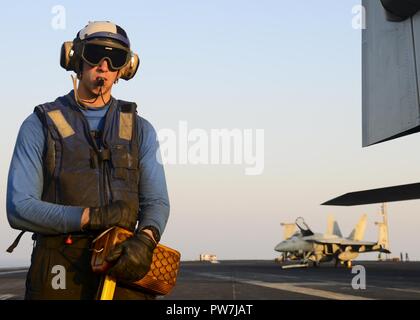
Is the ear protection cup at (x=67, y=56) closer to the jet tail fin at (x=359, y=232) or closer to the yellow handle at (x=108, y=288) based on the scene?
the yellow handle at (x=108, y=288)

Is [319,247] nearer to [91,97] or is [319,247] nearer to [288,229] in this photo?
[288,229]

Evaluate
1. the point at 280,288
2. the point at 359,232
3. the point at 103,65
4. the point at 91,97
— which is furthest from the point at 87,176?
the point at 359,232

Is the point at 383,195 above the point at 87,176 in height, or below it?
above

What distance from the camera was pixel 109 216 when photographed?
2391 millimetres

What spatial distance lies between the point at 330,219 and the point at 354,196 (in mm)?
48790

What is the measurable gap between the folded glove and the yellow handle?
0.74 feet

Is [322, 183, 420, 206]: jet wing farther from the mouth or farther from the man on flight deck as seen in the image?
the mouth

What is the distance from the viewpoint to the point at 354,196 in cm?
1692

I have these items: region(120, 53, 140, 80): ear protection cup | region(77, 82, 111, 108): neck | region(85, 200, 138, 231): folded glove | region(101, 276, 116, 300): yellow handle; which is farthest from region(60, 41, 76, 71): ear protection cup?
region(101, 276, 116, 300): yellow handle

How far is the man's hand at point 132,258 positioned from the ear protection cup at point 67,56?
990 mm

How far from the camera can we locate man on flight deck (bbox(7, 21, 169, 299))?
2.42m

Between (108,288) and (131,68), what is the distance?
1114mm

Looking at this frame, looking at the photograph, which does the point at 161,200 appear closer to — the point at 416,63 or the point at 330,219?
the point at 416,63
